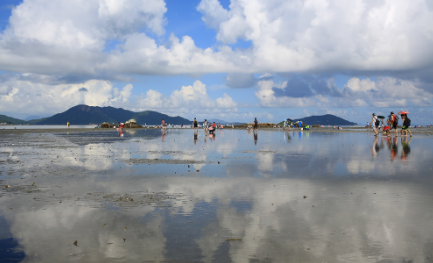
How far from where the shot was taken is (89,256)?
250 inches

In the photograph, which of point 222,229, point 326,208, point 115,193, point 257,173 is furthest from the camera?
point 257,173

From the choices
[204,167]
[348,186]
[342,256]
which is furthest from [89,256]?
[204,167]

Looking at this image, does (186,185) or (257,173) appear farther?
(257,173)

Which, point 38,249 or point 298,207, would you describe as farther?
point 298,207

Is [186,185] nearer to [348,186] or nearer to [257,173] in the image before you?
[257,173]

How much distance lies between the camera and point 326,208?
30.8 feet

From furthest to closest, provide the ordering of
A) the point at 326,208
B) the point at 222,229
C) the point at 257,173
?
1. the point at 257,173
2. the point at 326,208
3. the point at 222,229

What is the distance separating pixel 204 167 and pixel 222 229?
10.3 m

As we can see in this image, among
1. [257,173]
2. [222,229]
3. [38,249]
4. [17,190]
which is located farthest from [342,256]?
[17,190]

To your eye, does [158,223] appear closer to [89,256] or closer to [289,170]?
[89,256]

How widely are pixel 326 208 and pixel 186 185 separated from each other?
18.5 ft

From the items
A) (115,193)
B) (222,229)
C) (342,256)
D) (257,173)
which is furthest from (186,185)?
(342,256)

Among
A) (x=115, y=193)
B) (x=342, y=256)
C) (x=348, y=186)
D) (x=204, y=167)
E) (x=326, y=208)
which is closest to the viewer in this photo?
(x=342, y=256)

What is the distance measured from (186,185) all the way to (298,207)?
4.95 meters
